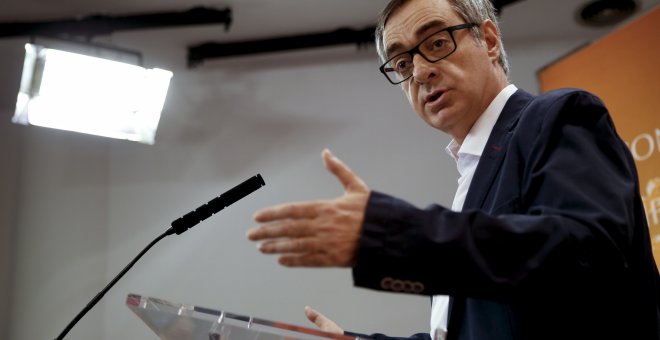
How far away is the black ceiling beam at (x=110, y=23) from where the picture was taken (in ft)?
9.27

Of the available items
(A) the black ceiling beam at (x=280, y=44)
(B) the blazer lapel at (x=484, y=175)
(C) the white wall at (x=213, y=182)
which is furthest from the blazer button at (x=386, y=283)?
(A) the black ceiling beam at (x=280, y=44)

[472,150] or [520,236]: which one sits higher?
[472,150]

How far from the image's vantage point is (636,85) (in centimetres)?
261

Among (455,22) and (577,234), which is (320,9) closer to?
(455,22)

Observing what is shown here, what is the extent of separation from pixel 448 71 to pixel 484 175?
40 cm

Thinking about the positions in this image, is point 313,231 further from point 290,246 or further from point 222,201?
point 222,201

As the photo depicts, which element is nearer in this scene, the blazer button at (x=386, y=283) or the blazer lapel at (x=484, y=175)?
the blazer button at (x=386, y=283)

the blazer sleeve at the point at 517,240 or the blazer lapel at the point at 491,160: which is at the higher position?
the blazer lapel at the point at 491,160

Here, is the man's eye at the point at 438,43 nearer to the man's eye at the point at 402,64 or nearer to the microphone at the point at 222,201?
the man's eye at the point at 402,64

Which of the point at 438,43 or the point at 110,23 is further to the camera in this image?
the point at 110,23

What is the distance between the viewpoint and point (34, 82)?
103 inches

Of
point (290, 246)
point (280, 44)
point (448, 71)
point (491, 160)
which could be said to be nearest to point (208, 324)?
point (290, 246)

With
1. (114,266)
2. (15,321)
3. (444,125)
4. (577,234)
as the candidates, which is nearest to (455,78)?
(444,125)

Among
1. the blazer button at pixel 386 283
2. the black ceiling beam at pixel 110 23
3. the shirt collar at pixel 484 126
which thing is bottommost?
the blazer button at pixel 386 283
